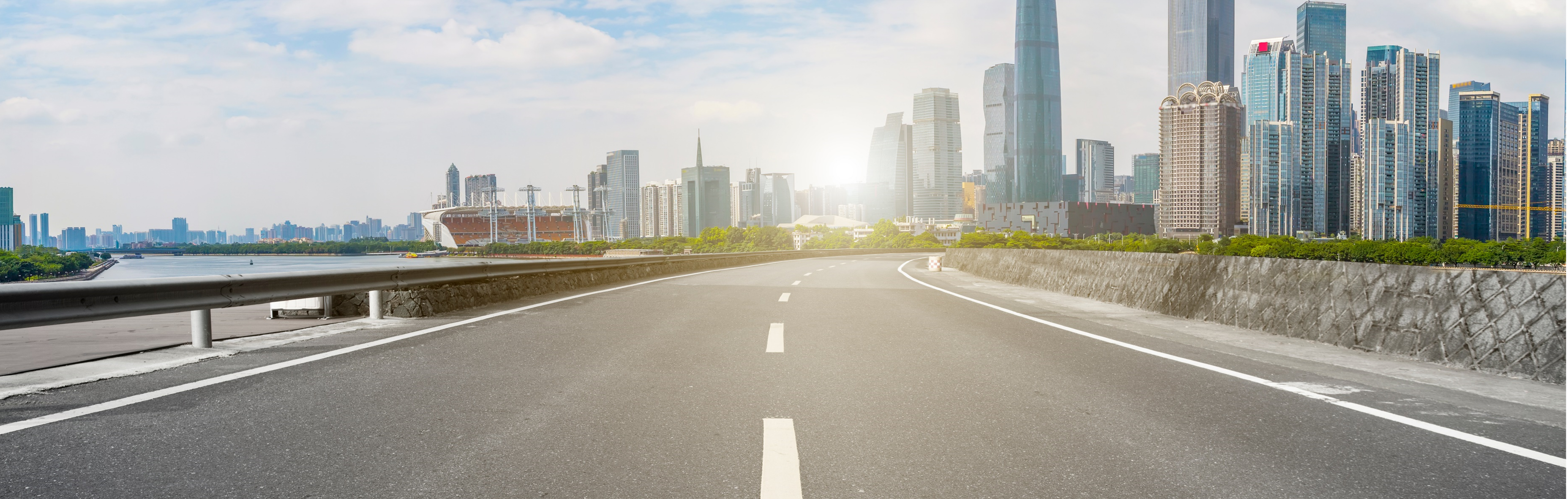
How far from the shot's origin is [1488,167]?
3984 centimetres

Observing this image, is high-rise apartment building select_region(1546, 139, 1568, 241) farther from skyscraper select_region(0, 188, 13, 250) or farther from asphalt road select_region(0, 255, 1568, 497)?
skyscraper select_region(0, 188, 13, 250)

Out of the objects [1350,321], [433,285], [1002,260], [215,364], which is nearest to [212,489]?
[215,364]

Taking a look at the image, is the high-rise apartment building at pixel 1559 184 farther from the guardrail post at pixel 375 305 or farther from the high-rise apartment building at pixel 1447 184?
the high-rise apartment building at pixel 1447 184

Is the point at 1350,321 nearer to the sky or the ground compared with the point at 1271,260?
nearer to the ground

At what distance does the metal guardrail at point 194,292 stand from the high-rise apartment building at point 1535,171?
32.4 feet

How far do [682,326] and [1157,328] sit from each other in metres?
6.12

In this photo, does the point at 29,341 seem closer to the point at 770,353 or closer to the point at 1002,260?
the point at 770,353

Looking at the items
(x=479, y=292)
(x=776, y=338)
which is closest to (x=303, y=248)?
(x=479, y=292)

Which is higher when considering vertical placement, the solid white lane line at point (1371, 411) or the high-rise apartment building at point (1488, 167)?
the high-rise apartment building at point (1488, 167)

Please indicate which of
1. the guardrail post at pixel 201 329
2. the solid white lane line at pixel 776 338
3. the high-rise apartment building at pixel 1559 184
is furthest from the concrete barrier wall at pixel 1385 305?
the guardrail post at pixel 201 329

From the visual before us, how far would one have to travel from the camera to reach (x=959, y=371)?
20.9 ft

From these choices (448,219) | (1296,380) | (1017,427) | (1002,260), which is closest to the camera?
(1017,427)

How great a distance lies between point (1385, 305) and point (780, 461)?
727 cm

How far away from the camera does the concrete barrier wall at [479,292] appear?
34.8 feet
